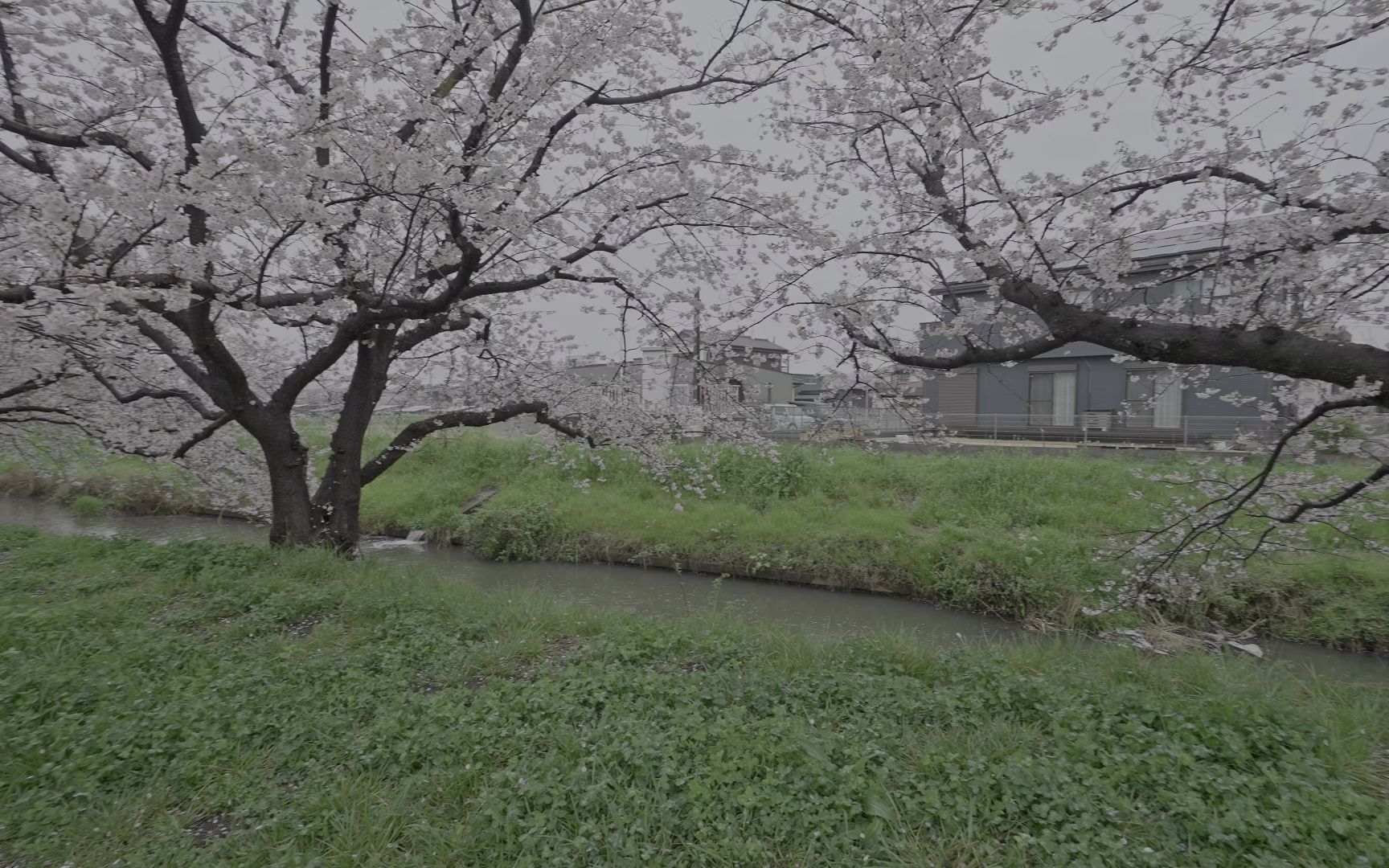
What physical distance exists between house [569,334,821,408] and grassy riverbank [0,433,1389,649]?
3.01 ft

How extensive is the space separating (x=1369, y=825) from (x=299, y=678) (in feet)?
16.6

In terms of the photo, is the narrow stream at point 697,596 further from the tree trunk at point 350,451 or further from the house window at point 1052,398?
the house window at point 1052,398

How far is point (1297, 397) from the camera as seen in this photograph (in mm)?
5820

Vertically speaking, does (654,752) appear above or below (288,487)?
below

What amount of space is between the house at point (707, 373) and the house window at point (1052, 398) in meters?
13.1

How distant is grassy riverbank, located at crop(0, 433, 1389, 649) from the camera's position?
26.2ft

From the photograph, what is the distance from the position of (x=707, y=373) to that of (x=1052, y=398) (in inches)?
584

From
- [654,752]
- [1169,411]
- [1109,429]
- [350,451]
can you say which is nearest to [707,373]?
[654,752]

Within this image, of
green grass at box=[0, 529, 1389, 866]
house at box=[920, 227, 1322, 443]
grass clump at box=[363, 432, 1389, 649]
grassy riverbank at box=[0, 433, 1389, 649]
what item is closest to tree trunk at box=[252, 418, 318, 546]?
green grass at box=[0, 529, 1389, 866]

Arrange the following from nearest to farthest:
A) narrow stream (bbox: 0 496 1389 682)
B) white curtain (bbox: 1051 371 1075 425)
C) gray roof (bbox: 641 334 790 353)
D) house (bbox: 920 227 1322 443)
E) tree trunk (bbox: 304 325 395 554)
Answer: gray roof (bbox: 641 334 790 353) < tree trunk (bbox: 304 325 395 554) < narrow stream (bbox: 0 496 1389 682) < house (bbox: 920 227 1322 443) < white curtain (bbox: 1051 371 1075 425)

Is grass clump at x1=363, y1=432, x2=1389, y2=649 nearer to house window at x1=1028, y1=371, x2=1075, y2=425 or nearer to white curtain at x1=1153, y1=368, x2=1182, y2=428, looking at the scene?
white curtain at x1=1153, y1=368, x2=1182, y2=428

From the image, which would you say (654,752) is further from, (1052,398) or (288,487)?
(1052,398)

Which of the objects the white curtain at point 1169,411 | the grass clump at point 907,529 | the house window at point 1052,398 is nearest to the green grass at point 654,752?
the grass clump at point 907,529

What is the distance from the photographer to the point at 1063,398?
17469 mm
